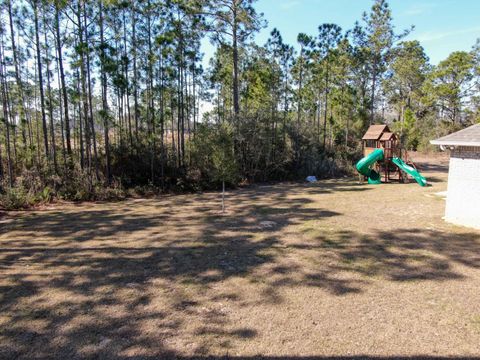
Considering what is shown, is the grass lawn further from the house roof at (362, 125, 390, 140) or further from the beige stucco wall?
the house roof at (362, 125, 390, 140)

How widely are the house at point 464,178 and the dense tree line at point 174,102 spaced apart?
553 centimetres

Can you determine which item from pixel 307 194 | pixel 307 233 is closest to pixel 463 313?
pixel 307 233

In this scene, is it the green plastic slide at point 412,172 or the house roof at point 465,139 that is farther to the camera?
the green plastic slide at point 412,172

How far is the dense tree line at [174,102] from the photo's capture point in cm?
1105

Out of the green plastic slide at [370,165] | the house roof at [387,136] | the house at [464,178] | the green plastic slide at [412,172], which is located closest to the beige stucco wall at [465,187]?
the house at [464,178]

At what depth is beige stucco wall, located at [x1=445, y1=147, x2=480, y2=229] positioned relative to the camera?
6242 mm

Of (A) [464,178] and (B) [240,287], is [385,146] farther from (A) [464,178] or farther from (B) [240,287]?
(B) [240,287]

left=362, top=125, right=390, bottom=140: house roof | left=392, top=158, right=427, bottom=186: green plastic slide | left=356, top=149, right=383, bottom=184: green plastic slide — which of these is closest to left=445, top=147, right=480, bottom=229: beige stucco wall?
left=392, top=158, right=427, bottom=186: green plastic slide

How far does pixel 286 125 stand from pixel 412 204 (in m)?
9.21

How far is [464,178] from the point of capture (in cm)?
643

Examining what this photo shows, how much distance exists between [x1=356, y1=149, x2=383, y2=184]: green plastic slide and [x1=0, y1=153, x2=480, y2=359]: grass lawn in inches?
237

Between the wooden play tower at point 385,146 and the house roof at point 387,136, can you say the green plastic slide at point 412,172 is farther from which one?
the house roof at point 387,136

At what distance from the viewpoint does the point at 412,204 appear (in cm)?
880

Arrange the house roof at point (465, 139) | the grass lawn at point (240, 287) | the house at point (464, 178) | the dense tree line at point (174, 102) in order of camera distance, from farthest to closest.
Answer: the dense tree line at point (174, 102) < the house at point (464, 178) < the house roof at point (465, 139) < the grass lawn at point (240, 287)
